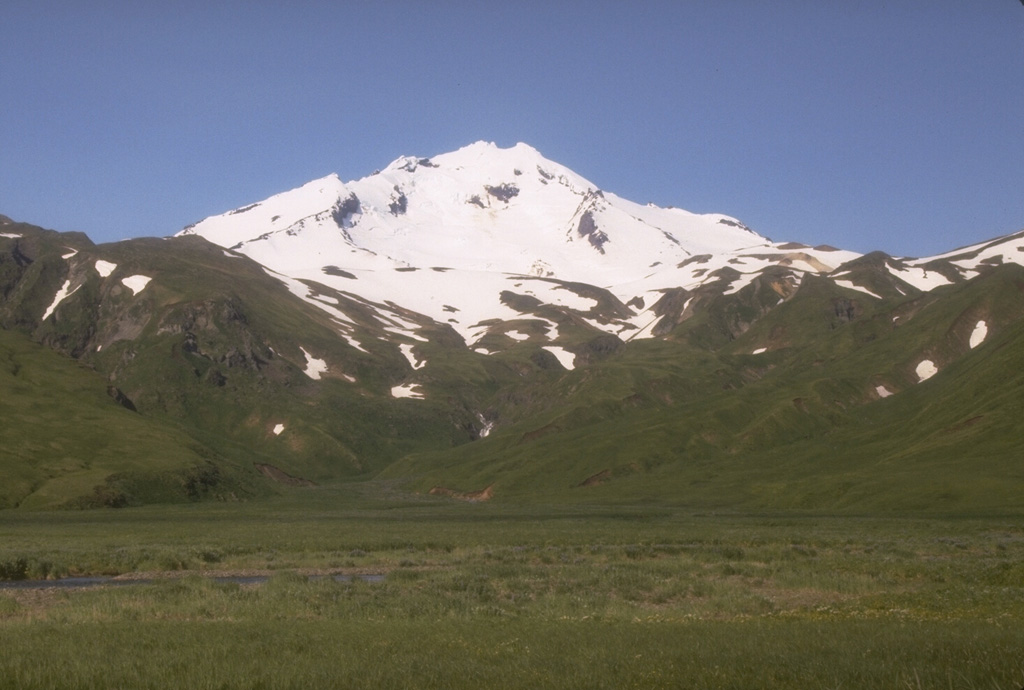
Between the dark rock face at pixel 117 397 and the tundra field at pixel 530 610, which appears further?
the dark rock face at pixel 117 397

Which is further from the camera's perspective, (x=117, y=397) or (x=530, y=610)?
(x=117, y=397)

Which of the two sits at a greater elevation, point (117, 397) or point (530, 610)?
point (117, 397)

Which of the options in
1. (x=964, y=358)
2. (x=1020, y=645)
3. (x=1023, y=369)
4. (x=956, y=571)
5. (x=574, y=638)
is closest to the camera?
(x=1020, y=645)

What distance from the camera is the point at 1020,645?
23.0 meters

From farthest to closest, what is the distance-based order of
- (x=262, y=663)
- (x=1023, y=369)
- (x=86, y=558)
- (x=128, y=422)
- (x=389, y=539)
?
(x=128, y=422) → (x=1023, y=369) → (x=389, y=539) → (x=86, y=558) → (x=262, y=663)

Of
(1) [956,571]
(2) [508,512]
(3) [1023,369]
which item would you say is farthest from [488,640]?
(3) [1023,369]

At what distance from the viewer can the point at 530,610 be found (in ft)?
125

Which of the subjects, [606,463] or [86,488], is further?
[606,463]

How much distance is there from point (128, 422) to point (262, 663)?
14241 cm

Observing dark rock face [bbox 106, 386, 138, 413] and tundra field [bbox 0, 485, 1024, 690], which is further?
dark rock face [bbox 106, 386, 138, 413]

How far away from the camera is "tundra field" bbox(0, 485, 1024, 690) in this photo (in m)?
23.6

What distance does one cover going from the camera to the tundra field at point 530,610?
23594mm

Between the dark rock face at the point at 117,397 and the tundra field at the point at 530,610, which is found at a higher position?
the dark rock face at the point at 117,397

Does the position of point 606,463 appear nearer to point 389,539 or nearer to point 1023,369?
point 1023,369
